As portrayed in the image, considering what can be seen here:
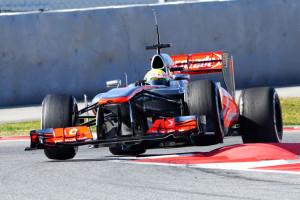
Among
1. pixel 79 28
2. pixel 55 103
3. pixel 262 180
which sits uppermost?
pixel 79 28

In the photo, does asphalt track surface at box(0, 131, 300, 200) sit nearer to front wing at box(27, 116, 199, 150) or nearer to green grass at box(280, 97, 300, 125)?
front wing at box(27, 116, 199, 150)

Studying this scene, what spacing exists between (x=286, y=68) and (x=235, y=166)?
13224 millimetres

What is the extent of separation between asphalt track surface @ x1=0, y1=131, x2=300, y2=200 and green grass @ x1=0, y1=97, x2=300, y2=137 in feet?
19.7

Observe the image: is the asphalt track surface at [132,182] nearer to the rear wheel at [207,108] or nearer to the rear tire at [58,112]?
the rear tire at [58,112]

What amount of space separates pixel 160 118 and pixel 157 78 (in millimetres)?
937

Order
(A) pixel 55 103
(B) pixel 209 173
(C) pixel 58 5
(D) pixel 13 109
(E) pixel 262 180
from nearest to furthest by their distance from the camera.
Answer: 1. (E) pixel 262 180
2. (B) pixel 209 173
3. (A) pixel 55 103
4. (D) pixel 13 109
5. (C) pixel 58 5

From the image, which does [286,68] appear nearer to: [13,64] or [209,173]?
[13,64]

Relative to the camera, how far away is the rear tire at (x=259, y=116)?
11453mm

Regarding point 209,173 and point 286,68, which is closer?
point 209,173

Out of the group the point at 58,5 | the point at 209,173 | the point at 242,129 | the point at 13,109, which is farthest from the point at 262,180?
the point at 58,5

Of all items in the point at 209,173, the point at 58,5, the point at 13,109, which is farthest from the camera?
the point at 58,5

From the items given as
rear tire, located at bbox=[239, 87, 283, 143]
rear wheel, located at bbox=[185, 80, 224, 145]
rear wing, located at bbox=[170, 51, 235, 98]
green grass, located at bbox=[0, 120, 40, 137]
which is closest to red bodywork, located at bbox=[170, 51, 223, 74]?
rear wing, located at bbox=[170, 51, 235, 98]

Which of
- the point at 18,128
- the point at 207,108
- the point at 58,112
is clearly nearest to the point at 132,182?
the point at 207,108

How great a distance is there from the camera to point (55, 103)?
37.3 ft
